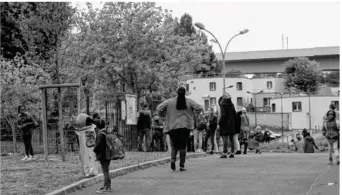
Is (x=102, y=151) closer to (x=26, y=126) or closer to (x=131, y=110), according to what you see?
(x=26, y=126)

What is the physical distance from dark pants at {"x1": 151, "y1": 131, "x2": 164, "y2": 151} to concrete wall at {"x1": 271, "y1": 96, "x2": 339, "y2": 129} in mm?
56940

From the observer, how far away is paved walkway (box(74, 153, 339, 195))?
9.97 m

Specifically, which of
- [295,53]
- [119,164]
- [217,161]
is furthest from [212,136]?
[295,53]

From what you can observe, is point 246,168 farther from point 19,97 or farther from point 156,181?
point 19,97

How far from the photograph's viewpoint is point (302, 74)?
8662 centimetres

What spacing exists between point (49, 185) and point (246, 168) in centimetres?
453

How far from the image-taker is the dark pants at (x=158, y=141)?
22.1m

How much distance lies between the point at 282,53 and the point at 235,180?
77.1 metres

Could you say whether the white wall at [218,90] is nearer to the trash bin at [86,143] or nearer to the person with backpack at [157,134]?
the person with backpack at [157,134]

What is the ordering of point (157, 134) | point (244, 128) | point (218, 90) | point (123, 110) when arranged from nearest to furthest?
point (244, 128) < point (123, 110) < point (157, 134) < point (218, 90)

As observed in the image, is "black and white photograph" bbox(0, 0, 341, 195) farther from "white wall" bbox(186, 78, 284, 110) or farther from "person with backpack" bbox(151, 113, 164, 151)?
"white wall" bbox(186, 78, 284, 110)

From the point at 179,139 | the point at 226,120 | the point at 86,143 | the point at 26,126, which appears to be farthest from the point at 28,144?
the point at 86,143

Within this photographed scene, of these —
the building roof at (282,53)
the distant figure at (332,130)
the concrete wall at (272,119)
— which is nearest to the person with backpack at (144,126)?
the distant figure at (332,130)

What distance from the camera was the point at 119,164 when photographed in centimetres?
1444
